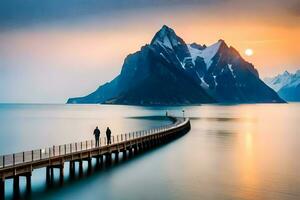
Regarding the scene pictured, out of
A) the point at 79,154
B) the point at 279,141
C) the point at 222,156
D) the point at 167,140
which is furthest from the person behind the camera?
the point at 279,141

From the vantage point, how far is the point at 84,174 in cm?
4644

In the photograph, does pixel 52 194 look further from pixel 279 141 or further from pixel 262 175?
pixel 279 141

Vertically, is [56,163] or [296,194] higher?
[56,163]

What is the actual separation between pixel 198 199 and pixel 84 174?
1408cm

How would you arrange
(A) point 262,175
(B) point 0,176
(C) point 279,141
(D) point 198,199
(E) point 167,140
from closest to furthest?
(B) point 0,176
(D) point 198,199
(A) point 262,175
(E) point 167,140
(C) point 279,141

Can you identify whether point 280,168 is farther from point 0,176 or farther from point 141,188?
point 0,176

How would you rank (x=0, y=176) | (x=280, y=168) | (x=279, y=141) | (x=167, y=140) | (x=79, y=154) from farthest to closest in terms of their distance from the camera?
(x=279, y=141) < (x=167, y=140) < (x=280, y=168) < (x=79, y=154) < (x=0, y=176)

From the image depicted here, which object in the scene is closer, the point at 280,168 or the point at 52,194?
the point at 52,194

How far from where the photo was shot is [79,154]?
44.6 m

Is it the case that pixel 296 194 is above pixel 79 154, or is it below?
below

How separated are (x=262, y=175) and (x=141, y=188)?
559 inches

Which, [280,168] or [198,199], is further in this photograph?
[280,168]

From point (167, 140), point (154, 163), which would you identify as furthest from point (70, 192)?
point (167, 140)

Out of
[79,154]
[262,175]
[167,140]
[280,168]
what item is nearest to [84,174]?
[79,154]
